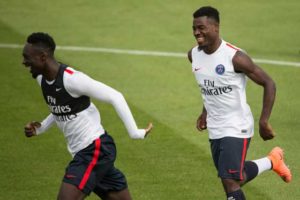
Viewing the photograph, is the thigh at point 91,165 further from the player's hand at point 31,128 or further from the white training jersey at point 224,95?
the white training jersey at point 224,95

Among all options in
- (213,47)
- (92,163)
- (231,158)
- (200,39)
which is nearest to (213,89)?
(213,47)

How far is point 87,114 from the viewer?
10117mm

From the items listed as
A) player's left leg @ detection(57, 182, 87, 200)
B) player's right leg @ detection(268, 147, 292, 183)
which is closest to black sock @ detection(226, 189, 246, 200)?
player's right leg @ detection(268, 147, 292, 183)

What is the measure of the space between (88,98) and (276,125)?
633 centimetres

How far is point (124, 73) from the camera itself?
63.6 ft

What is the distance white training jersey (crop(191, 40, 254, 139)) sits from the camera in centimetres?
1073

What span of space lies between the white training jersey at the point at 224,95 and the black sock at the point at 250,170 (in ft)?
1.82

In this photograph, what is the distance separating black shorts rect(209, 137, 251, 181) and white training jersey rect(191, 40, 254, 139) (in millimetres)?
81

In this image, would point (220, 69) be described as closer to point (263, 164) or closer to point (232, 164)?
point (232, 164)

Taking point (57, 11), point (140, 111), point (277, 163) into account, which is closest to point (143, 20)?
point (57, 11)

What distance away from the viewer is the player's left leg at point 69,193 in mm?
9875

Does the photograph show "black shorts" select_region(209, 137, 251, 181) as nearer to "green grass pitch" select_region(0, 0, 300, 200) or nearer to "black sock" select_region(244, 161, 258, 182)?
"black sock" select_region(244, 161, 258, 182)

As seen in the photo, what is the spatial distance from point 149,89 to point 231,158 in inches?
303

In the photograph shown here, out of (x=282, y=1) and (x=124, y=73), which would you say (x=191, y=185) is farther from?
(x=282, y=1)
